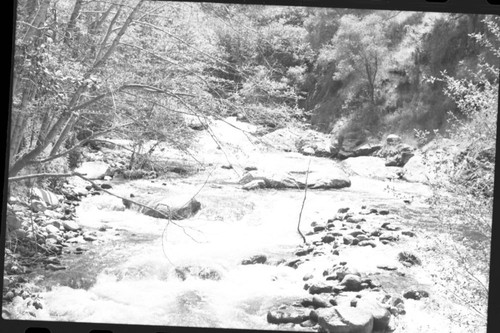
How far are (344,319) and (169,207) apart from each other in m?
1.20

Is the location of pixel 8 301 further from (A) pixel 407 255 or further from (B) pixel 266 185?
(A) pixel 407 255

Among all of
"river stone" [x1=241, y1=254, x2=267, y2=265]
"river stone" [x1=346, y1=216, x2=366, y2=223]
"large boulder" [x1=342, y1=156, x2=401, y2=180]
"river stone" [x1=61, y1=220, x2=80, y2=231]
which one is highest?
"large boulder" [x1=342, y1=156, x2=401, y2=180]

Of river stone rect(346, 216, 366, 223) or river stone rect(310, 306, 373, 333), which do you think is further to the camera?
river stone rect(346, 216, 366, 223)

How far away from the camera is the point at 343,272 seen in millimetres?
3898

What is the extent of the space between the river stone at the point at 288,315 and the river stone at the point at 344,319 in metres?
0.05

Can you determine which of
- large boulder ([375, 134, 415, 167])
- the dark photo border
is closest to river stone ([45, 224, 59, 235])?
the dark photo border

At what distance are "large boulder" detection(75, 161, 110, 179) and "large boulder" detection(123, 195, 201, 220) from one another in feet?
0.76

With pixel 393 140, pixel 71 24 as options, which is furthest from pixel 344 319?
pixel 71 24

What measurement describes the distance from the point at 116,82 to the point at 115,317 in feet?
4.52

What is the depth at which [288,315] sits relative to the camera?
3.84 m

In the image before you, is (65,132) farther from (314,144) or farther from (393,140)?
(393,140)

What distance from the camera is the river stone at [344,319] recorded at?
3.83 meters

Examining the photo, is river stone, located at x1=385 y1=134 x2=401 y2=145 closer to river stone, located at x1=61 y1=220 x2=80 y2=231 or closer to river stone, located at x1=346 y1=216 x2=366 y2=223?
river stone, located at x1=346 y1=216 x2=366 y2=223

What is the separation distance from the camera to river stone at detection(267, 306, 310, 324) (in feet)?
12.6
